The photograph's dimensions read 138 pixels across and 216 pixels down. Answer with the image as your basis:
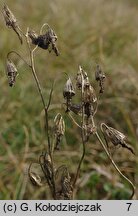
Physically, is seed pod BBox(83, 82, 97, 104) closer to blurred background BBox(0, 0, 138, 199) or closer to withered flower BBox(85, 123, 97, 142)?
withered flower BBox(85, 123, 97, 142)

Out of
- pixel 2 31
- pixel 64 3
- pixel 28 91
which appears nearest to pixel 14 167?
pixel 28 91

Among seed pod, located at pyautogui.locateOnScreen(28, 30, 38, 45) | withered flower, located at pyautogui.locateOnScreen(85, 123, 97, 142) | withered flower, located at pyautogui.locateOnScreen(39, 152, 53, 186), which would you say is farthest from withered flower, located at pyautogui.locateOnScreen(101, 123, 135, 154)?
seed pod, located at pyautogui.locateOnScreen(28, 30, 38, 45)

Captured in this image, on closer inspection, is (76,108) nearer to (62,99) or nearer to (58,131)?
(58,131)

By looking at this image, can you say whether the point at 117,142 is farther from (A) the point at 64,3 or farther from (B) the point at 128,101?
(A) the point at 64,3

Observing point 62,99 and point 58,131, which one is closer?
point 58,131

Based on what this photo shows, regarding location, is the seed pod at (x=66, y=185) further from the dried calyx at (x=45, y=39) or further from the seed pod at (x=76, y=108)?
the dried calyx at (x=45, y=39)

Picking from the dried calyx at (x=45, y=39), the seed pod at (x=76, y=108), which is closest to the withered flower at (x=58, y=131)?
the seed pod at (x=76, y=108)

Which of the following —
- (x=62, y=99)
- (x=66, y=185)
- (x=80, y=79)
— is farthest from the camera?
(x=62, y=99)

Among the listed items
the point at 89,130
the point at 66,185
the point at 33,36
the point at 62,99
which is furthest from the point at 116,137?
the point at 62,99

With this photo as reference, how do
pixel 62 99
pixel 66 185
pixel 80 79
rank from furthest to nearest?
pixel 62 99, pixel 66 185, pixel 80 79
